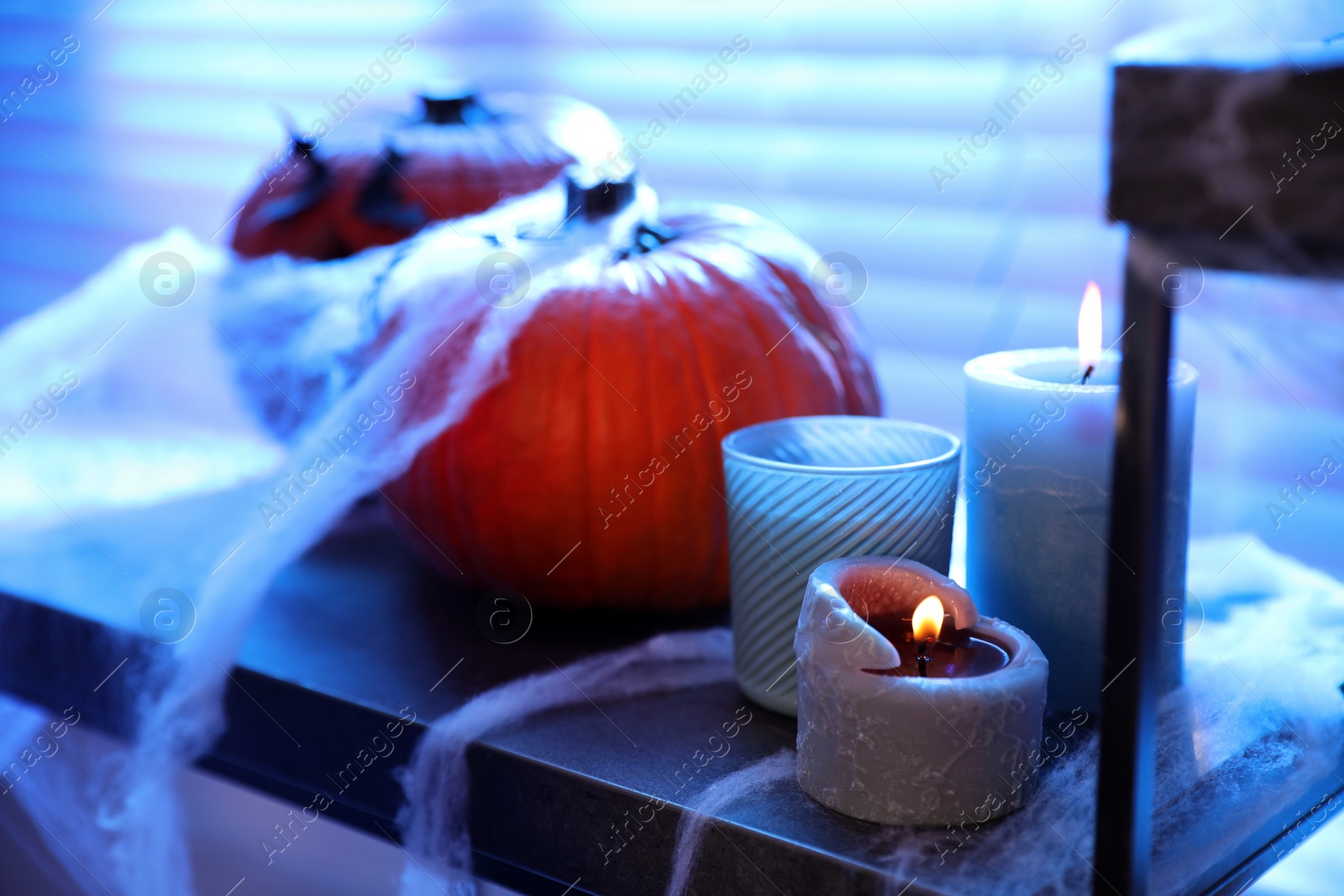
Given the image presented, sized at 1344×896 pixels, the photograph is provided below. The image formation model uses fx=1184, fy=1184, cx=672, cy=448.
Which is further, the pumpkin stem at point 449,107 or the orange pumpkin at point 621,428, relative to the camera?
the pumpkin stem at point 449,107

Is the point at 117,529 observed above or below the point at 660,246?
below

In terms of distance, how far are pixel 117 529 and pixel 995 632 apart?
646 millimetres

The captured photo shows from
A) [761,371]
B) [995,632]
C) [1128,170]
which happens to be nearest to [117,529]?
[761,371]

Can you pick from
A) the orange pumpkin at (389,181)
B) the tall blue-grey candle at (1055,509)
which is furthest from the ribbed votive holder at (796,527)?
the orange pumpkin at (389,181)

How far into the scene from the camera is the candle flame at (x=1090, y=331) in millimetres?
569

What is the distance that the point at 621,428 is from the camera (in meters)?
0.69

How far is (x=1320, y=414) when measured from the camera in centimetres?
64

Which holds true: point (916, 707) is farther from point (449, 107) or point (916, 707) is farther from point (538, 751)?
point (449, 107)

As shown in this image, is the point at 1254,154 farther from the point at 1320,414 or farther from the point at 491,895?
the point at 491,895

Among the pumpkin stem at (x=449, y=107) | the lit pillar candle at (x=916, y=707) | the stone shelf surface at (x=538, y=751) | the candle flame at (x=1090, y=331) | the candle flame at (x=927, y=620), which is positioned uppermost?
the pumpkin stem at (x=449, y=107)

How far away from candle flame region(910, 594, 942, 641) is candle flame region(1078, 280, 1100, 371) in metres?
0.15

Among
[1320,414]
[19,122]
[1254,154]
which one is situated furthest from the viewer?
[19,122]

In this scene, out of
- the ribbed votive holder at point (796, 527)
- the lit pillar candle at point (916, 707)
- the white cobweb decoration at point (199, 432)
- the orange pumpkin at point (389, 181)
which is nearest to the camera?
the lit pillar candle at point (916, 707)

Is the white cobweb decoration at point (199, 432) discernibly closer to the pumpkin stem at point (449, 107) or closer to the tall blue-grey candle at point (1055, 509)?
the pumpkin stem at point (449, 107)
